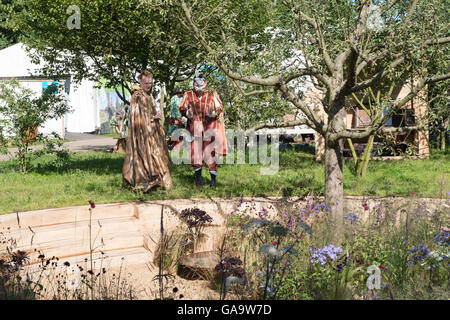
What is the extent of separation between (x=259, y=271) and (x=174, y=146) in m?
11.7

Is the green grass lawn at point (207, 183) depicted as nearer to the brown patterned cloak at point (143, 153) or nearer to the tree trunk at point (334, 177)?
the brown patterned cloak at point (143, 153)

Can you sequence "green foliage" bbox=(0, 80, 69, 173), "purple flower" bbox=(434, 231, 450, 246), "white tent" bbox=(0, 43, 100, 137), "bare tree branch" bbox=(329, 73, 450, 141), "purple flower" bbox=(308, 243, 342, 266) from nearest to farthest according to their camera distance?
1. "purple flower" bbox=(308, 243, 342, 266)
2. "purple flower" bbox=(434, 231, 450, 246)
3. "bare tree branch" bbox=(329, 73, 450, 141)
4. "green foliage" bbox=(0, 80, 69, 173)
5. "white tent" bbox=(0, 43, 100, 137)

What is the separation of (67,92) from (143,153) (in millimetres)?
21841

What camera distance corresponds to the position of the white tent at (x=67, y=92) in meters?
25.5

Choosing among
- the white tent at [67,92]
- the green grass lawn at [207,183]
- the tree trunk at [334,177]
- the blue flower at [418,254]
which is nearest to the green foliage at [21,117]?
the green grass lawn at [207,183]

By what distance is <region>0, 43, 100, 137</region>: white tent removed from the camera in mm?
25469

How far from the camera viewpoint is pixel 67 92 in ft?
90.7

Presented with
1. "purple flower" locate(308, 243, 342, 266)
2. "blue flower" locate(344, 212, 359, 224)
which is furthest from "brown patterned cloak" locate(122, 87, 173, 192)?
"purple flower" locate(308, 243, 342, 266)

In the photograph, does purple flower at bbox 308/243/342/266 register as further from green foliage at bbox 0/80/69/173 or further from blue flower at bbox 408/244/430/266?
green foliage at bbox 0/80/69/173

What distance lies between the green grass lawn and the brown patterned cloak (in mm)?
210

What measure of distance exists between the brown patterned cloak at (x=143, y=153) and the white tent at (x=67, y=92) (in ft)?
61.6

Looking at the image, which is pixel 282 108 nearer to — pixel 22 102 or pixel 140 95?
pixel 140 95

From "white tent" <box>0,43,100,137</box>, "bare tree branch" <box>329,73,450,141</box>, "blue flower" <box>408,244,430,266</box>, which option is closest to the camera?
"blue flower" <box>408,244,430,266</box>
